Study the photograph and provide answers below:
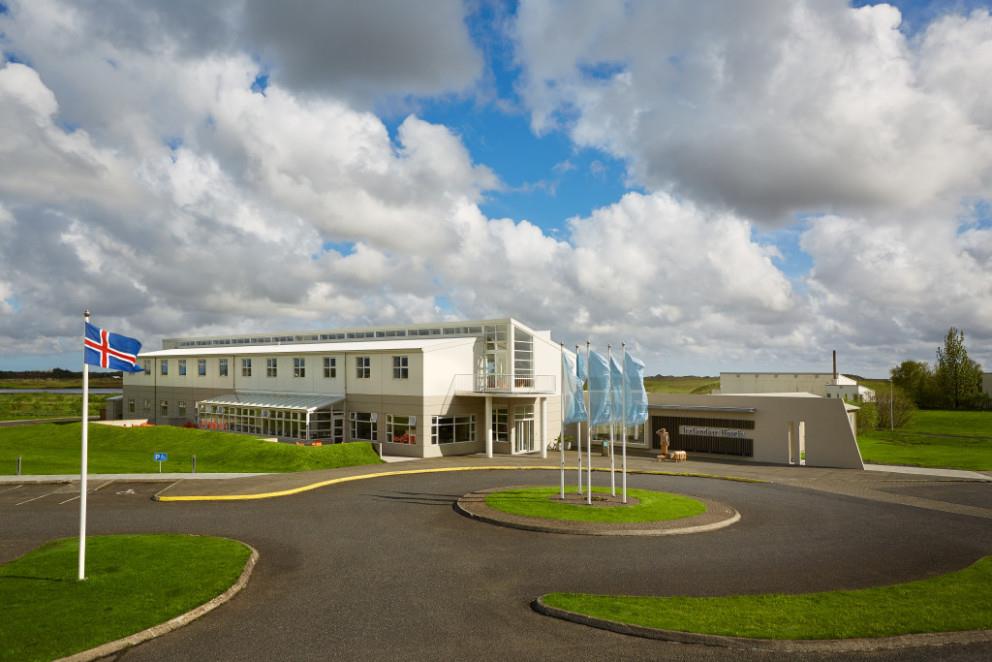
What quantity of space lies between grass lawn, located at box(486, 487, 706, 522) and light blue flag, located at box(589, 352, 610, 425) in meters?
3.08

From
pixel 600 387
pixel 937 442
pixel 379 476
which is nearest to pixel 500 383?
pixel 379 476

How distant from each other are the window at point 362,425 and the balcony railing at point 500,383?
579 centimetres

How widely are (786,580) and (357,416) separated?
30.4 meters

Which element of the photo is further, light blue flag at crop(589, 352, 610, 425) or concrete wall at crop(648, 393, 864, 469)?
concrete wall at crop(648, 393, 864, 469)

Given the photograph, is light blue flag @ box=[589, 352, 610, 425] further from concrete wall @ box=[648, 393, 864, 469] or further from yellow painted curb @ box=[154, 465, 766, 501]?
concrete wall @ box=[648, 393, 864, 469]

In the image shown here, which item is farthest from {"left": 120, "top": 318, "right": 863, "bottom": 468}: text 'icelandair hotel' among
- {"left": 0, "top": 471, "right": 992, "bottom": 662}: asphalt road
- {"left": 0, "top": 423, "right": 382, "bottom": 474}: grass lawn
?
{"left": 0, "top": 471, "right": 992, "bottom": 662}: asphalt road

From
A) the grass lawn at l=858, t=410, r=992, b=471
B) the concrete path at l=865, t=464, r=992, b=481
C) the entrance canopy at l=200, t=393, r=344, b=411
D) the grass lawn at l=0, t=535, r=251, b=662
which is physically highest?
the entrance canopy at l=200, t=393, r=344, b=411

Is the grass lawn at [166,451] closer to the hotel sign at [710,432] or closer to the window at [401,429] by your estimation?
the window at [401,429]

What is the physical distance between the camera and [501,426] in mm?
40156

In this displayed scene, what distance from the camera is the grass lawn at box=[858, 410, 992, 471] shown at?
37.2 m

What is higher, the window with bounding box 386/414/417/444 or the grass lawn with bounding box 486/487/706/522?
the window with bounding box 386/414/417/444

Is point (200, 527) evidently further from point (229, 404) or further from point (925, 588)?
point (229, 404)

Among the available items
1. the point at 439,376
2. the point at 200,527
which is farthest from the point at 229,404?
the point at 200,527

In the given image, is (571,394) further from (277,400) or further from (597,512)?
(277,400)
